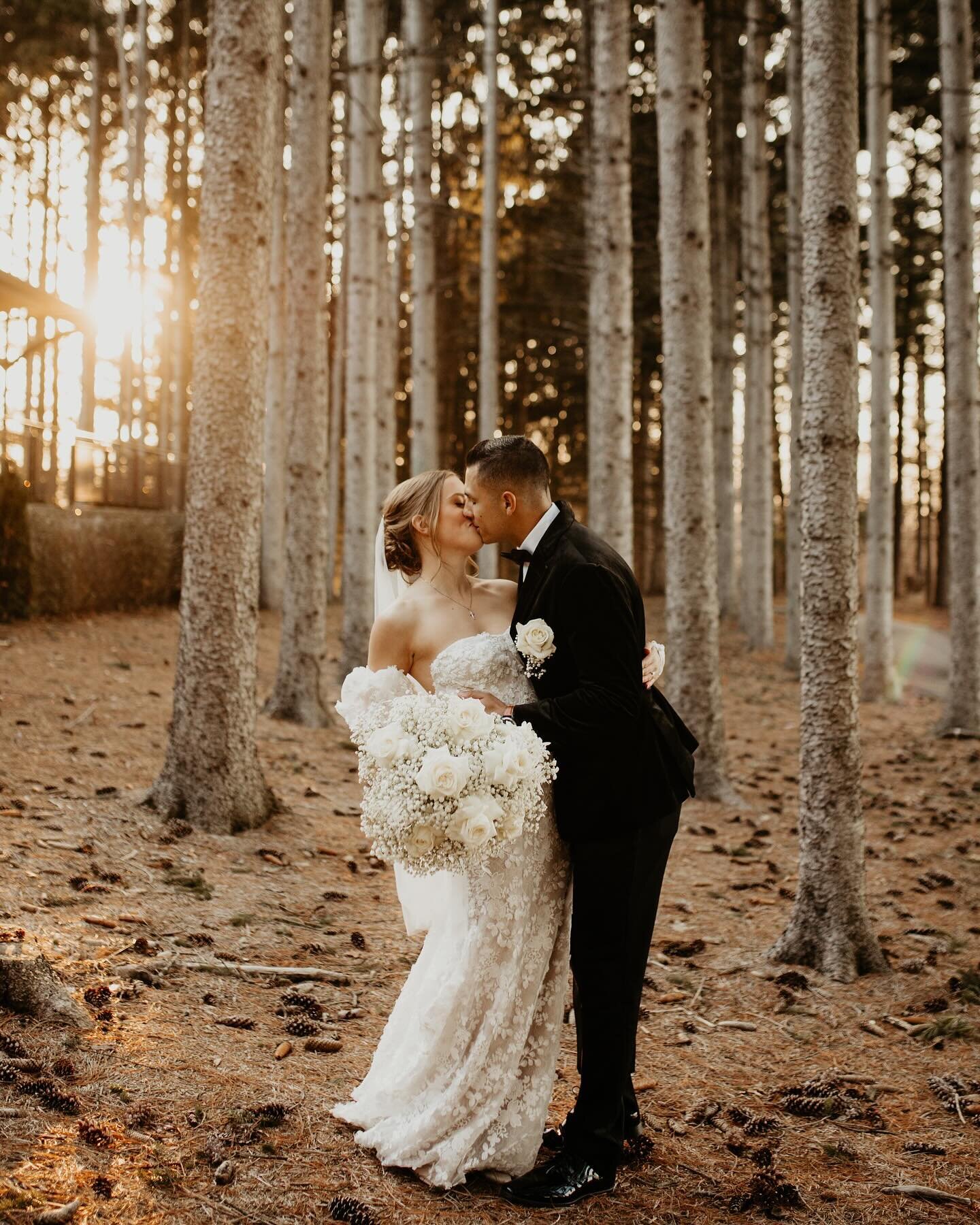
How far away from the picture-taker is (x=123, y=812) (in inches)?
276

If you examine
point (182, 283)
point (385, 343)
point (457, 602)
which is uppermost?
point (182, 283)

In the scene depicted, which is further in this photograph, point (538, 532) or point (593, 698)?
point (538, 532)

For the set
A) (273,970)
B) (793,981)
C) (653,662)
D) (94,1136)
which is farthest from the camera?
(793,981)

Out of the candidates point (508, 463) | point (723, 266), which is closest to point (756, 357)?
point (723, 266)

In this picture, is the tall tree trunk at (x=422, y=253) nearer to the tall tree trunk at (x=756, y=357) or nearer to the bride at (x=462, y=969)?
the tall tree trunk at (x=756, y=357)

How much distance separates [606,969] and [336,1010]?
1821 millimetres

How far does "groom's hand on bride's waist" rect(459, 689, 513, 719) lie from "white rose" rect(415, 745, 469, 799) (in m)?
0.29

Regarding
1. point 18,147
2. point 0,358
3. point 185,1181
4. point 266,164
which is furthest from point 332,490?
point 185,1181

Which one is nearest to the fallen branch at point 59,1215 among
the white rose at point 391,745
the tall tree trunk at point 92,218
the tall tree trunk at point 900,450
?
the white rose at point 391,745

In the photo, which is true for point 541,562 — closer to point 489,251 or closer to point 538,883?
point 538,883

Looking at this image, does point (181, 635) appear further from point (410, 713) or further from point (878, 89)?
point (878, 89)

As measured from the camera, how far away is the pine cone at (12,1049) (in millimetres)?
3850

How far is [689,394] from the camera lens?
30.8 ft

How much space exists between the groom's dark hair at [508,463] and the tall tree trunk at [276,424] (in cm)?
1295
